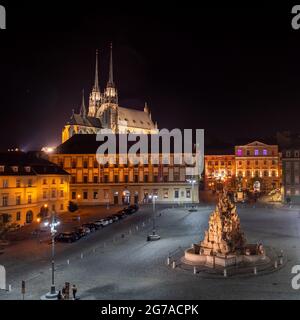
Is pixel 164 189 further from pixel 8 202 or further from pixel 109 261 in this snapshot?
pixel 109 261

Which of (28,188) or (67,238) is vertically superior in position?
(28,188)

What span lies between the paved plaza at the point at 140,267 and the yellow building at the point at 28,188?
1508 cm

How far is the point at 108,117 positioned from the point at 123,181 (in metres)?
67.6

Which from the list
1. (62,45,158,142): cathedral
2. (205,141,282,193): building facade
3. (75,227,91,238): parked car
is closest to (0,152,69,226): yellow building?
(75,227,91,238): parked car

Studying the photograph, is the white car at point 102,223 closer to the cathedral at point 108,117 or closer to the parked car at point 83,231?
the parked car at point 83,231

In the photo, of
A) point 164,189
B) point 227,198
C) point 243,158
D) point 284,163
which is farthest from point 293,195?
point 227,198

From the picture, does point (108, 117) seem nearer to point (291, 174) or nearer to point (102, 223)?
point (291, 174)

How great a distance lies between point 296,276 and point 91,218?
42.0 m

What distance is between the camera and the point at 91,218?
66875 mm

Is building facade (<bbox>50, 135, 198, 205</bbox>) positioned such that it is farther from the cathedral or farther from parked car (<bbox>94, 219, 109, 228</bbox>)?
the cathedral

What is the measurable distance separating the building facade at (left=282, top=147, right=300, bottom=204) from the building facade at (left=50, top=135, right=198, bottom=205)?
70.3ft

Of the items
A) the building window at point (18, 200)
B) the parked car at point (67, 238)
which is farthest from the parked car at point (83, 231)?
the building window at point (18, 200)

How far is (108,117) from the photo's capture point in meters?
154

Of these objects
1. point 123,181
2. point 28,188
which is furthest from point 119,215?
point 123,181
